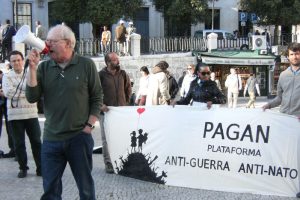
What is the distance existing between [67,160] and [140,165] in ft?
9.07

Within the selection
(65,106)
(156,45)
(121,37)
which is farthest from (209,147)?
(156,45)

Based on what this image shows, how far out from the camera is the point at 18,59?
7641 millimetres

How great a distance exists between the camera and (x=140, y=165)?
7547 mm

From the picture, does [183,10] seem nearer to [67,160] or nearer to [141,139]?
[141,139]

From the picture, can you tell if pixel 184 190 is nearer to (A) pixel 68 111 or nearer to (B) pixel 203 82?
(B) pixel 203 82

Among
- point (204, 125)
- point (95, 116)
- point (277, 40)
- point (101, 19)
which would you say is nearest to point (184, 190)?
point (204, 125)

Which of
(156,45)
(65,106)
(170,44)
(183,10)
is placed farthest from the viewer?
(183,10)

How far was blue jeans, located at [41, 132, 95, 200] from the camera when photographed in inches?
187

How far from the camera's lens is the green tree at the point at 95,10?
27422 mm

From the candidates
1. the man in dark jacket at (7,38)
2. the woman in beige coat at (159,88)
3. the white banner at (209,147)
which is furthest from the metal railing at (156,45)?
the white banner at (209,147)

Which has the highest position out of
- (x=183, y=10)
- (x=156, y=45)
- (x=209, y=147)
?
(x=183, y=10)

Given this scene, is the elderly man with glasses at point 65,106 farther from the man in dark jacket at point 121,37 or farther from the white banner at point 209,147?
the man in dark jacket at point 121,37

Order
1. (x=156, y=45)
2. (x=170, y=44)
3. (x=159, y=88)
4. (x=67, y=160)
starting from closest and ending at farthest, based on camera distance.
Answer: (x=67, y=160), (x=159, y=88), (x=156, y=45), (x=170, y=44)

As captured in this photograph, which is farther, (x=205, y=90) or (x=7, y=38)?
(x=7, y=38)
